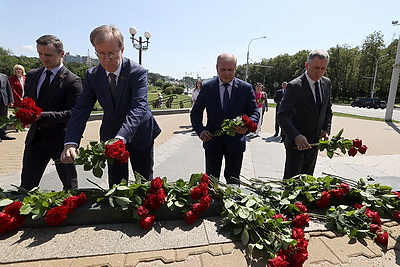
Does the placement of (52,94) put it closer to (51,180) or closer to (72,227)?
(72,227)

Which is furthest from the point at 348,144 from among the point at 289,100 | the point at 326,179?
the point at 289,100

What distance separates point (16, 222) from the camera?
5.05ft

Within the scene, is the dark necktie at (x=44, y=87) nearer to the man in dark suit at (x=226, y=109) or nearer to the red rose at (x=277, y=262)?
the man in dark suit at (x=226, y=109)

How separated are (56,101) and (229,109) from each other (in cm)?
166

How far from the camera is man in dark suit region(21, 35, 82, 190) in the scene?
2.48m

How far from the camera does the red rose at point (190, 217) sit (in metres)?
1.65

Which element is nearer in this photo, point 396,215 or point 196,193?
point 196,193

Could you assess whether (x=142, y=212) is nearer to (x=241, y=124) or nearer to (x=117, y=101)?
(x=117, y=101)

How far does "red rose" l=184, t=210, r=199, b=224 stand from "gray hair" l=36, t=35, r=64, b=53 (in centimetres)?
194

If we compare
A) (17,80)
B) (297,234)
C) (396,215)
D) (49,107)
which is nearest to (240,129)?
(297,234)

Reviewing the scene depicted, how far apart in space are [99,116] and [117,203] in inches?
412

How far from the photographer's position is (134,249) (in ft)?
4.81

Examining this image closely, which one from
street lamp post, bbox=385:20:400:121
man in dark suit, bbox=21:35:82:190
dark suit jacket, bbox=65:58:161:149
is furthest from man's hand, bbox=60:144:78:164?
street lamp post, bbox=385:20:400:121

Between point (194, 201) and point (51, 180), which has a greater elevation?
point (194, 201)
